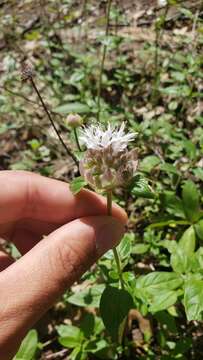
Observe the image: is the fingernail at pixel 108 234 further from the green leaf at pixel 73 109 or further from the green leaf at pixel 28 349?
the green leaf at pixel 73 109

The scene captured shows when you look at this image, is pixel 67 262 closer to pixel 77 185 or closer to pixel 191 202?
pixel 77 185

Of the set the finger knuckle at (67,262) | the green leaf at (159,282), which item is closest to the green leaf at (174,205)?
the green leaf at (159,282)

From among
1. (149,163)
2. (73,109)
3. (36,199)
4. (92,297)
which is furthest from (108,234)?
(73,109)

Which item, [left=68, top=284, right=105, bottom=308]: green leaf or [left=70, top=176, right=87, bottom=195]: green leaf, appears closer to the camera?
[left=70, top=176, right=87, bottom=195]: green leaf

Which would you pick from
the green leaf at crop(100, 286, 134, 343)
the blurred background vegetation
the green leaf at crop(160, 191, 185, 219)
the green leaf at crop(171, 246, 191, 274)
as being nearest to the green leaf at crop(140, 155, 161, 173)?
the blurred background vegetation

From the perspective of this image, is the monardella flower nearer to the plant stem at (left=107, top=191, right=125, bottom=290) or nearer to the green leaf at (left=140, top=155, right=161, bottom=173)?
the plant stem at (left=107, top=191, right=125, bottom=290)

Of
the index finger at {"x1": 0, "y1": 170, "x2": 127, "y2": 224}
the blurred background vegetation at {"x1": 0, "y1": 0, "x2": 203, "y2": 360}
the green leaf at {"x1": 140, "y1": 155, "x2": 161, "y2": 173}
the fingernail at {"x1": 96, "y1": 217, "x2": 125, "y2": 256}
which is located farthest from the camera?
the green leaf at {"x1": 140, "y1": 155, "x2": 161, "y2": 173}

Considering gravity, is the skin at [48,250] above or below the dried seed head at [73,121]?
below
